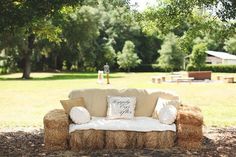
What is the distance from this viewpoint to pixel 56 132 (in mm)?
8562

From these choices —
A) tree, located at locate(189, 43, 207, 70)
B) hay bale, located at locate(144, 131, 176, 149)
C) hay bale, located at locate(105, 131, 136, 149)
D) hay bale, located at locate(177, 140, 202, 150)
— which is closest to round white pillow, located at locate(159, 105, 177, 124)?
hay bale, located at locate(144, 131, 176, 149)

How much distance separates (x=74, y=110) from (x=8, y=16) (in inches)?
84.2

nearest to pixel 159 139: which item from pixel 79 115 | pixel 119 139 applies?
pixel 119 139

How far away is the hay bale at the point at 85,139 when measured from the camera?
8578 mm

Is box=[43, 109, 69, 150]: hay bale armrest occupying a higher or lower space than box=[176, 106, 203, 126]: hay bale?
lower

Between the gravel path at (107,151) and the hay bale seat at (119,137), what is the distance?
183 mm

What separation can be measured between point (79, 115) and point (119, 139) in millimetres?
899

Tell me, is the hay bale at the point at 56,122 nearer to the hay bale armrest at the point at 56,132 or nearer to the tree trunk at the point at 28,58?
the hay bale armrest at the point at 56,132

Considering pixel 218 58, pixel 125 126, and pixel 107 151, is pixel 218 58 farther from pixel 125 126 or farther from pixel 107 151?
pixel 107 151

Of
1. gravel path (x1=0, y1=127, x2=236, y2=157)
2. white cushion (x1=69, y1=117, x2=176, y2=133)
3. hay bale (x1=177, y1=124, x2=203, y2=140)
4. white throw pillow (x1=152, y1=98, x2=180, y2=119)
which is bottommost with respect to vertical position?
gravel path (x1=0, y1=127, x2=236, y2=157)

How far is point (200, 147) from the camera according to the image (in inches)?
344

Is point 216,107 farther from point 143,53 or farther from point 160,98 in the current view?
point 143,53

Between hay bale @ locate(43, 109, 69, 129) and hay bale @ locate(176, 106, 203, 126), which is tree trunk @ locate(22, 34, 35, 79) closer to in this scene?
hay bale @ locate(43, 109, 69, 129)

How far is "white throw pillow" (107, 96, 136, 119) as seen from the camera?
9.23 meters
